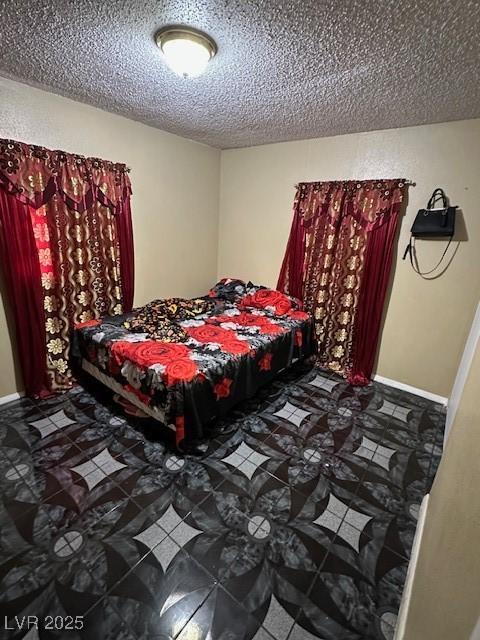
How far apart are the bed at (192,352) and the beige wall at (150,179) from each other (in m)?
0.57

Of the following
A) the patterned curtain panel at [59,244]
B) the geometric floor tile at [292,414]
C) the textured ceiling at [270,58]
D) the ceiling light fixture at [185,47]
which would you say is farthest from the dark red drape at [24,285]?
the geometric floor tile at [292,414]

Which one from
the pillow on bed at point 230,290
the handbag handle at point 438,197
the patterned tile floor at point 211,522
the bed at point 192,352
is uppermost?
the handbag handle at point 438,197

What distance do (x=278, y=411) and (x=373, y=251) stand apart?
173cm

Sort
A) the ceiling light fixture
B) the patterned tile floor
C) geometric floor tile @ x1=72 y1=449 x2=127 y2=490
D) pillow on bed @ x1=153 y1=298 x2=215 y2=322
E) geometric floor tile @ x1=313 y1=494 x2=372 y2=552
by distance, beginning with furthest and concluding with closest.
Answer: pillow on bed @ x1=153 y1=298 x2=215 y2=322 < geometric floor tile @ x1=72 y1=449 x2=127 y2=490 < geometric floor tile @ x1=313 y1=494 x2=372 y2=552 < the ceiling light fixture < the patterned tile floor

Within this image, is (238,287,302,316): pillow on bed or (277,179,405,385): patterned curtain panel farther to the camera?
(238,287,302,316): pillow on bed

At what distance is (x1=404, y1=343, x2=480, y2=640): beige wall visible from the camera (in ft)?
2.68

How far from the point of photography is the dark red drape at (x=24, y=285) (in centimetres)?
215

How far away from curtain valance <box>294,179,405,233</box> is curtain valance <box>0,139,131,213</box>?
180cm

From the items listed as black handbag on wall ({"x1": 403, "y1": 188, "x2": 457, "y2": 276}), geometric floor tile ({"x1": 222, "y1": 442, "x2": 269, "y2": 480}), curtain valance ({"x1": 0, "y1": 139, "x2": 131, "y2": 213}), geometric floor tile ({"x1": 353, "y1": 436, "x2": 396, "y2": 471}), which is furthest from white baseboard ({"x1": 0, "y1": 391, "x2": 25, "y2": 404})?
black handbag on wall ({"x1": 403, "y1": 188, "x2": 457, "y2": 276})

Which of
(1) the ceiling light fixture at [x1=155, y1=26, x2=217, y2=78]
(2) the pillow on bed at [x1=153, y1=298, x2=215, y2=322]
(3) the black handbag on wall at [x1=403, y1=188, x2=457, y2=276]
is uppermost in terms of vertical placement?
(1) the ceiling light fixture at [x1=155, y1=26, x2=217, y2=78]

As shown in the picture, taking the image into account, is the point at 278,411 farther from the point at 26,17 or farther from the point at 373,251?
the point at 26,17

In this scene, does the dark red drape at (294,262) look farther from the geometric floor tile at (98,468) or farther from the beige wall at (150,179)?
the geometric floor tile at (98,468)

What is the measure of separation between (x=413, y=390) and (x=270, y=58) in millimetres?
2921

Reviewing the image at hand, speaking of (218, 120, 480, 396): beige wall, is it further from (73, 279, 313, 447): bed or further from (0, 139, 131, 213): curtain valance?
(0, 139, 131, 213): curtain valance
